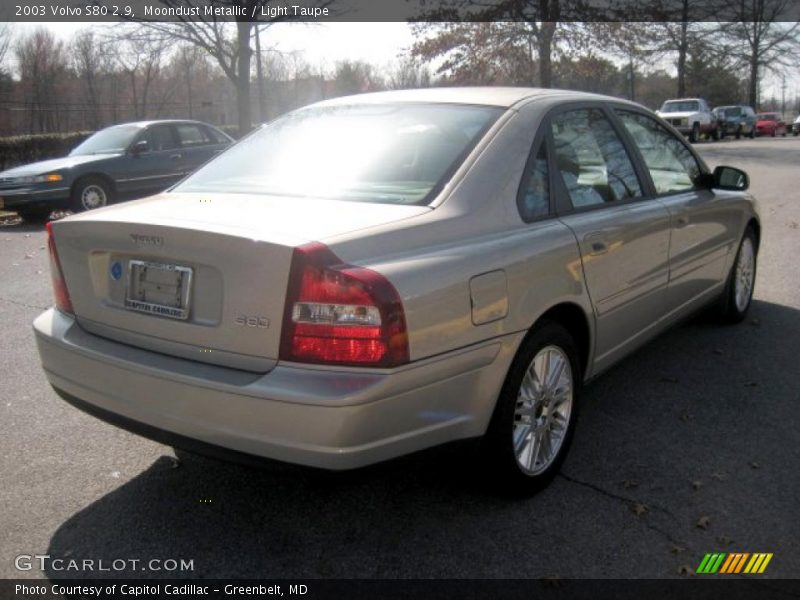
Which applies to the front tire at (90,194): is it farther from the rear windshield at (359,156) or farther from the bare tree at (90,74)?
the bare tree at (90,74)

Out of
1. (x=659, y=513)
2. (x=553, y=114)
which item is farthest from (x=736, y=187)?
(x=659, y=513)

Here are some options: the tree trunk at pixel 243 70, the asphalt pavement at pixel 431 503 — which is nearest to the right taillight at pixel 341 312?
the asphalt pavement at pixel 431 503

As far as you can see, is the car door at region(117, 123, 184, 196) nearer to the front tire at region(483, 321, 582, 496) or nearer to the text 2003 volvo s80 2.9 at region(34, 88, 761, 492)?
the text 2003 volvo s80 2.9 at region(34, 88, 761, 492)

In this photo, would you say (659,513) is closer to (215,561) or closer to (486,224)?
(486,224)

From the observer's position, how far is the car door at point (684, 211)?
169 inches

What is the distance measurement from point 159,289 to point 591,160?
215 centimetres

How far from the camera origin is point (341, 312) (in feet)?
7.88

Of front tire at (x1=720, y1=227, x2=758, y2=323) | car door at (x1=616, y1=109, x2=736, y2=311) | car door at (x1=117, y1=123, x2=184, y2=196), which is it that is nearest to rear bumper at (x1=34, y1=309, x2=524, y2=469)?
A: car door at (x1=616, y1=109, x2=736, y2=311)

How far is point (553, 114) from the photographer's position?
351cm

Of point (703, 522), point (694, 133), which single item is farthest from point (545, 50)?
point (703, 522)

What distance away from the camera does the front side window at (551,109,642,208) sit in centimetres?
350

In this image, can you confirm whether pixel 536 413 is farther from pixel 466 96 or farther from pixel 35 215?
pixel 35 215

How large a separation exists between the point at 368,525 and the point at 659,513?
1142 mm

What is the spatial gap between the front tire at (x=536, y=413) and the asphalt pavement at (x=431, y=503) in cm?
12
